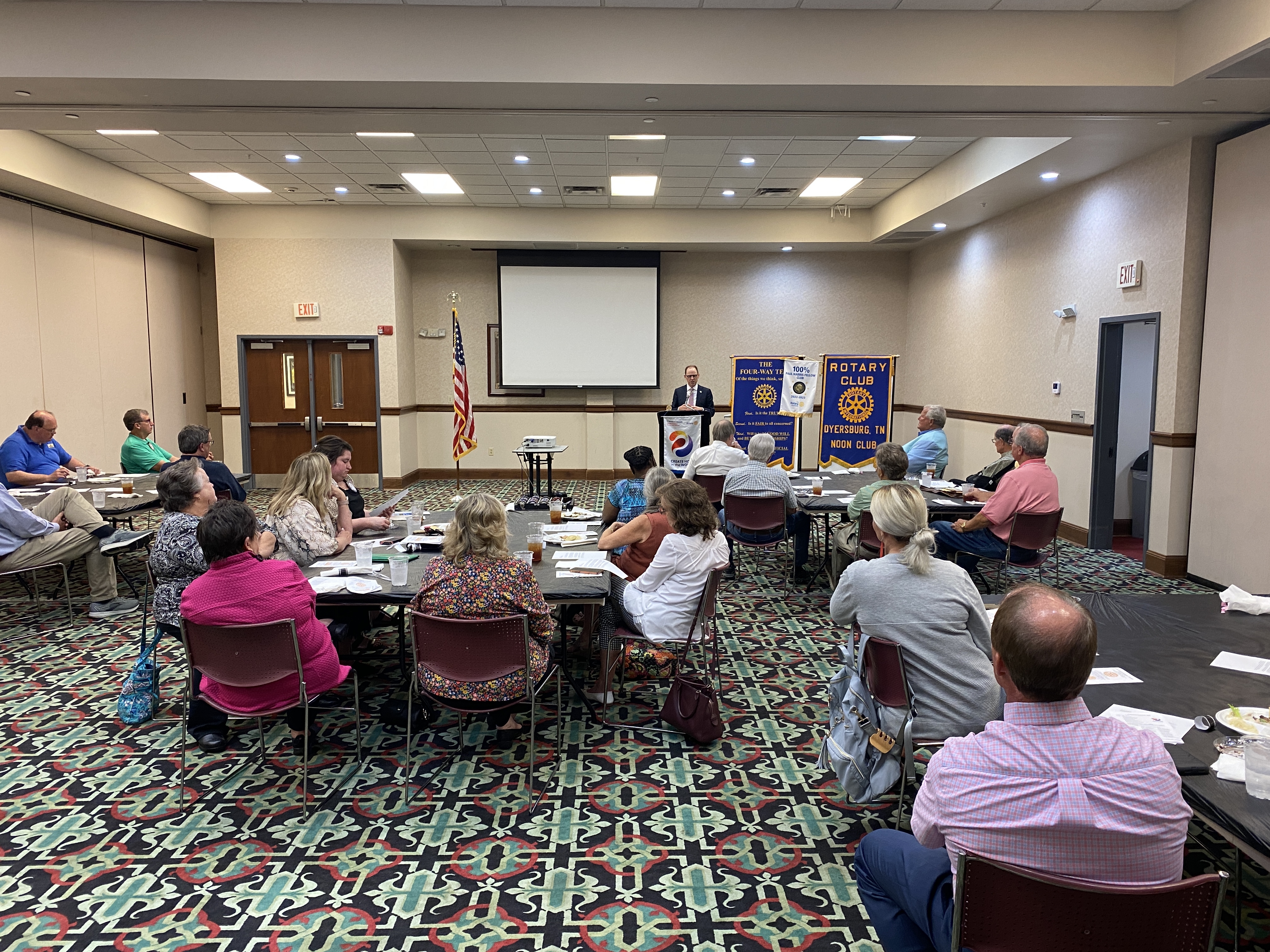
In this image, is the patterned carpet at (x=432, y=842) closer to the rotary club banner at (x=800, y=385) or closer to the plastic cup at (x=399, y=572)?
the plastic cup at (x=399, y=572)

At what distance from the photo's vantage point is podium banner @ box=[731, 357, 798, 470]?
421 inches

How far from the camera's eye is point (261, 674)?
322cm

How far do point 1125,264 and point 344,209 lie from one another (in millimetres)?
9795

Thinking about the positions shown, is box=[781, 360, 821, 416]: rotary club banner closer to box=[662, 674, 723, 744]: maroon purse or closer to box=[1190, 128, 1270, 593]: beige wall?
box=[1190, 128, 1270, 593]: beige wall

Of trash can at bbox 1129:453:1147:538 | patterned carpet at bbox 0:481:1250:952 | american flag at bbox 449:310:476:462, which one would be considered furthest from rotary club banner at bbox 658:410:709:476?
patterned carpet at bbox 0:481:1250:952

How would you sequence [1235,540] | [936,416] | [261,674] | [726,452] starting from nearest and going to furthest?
[261,674]
[1235,540]
[726,452]
[936,416]

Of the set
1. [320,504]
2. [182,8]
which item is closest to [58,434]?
[182,8]

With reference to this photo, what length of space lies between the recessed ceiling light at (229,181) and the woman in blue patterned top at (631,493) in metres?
7.13

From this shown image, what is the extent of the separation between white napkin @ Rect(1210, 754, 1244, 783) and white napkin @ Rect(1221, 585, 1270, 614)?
1.62 meters

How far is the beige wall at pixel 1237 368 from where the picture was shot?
5945 mm

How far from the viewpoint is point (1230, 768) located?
209 centimetres

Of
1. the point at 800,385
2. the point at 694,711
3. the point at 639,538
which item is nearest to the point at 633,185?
the point at 800,385

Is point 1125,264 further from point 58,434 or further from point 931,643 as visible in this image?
point 58,434

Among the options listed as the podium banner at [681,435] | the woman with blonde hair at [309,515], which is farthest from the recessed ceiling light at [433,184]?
the woman with blonde hair at [309,515]
